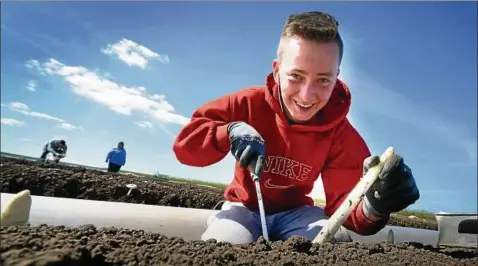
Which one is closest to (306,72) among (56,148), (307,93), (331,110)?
(307,93)

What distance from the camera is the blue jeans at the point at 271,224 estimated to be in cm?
92

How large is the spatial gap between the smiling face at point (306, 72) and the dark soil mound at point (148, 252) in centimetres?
38

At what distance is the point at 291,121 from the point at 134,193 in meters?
0.65

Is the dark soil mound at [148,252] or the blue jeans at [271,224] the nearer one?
the dark soil mound at [148,252]

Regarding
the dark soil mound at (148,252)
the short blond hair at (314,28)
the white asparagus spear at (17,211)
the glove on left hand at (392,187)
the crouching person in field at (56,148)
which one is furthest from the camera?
the short blond hair at (314,28)

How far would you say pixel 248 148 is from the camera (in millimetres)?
752

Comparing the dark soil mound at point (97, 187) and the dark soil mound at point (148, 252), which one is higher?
the dark soil mound at point (97, 187)

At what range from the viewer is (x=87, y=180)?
1182mm

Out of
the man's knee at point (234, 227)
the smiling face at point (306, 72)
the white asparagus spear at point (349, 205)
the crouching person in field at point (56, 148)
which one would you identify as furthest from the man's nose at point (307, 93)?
the crouching person in field at point (56, 148)

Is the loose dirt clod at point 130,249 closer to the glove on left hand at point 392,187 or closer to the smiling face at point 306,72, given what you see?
the glove on left hand at point 392,187

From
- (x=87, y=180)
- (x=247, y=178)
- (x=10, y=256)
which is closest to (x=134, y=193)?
(x=87, y=180)

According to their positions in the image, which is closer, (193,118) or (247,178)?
(193,118)

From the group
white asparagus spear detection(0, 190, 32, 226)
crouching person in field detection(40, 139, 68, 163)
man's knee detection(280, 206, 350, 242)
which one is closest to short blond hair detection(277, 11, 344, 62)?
man's knee detection(280, 206, 350, 242)

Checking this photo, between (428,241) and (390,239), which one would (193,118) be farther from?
(428,241)
